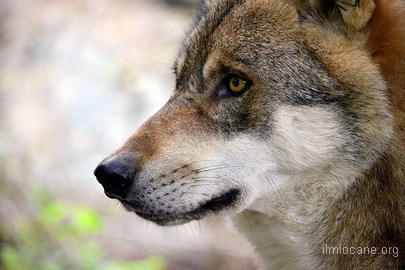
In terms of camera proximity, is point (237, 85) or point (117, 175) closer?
point (117, 175)

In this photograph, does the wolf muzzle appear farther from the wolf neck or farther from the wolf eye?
the wolf neck

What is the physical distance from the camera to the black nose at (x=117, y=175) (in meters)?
2.87

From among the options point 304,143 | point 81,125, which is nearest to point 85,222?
point 304,143

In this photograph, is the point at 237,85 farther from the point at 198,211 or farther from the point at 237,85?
the point at 198,211

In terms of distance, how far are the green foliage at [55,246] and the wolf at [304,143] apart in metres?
2.43

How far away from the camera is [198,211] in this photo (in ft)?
9.88

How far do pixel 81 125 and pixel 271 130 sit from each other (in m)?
5.52

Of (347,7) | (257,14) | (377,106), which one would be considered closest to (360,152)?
(377,106)

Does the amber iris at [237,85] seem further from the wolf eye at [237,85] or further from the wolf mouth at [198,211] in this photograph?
the wolf mouth at [198,211]

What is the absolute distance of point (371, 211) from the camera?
293cm

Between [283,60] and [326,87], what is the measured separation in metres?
0.28

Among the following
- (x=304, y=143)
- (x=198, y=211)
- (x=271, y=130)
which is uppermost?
(x=271, y=130)

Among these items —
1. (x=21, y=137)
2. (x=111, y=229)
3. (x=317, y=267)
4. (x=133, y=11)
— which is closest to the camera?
(x=317, y=267)

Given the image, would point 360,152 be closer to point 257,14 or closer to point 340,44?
point 340,44
